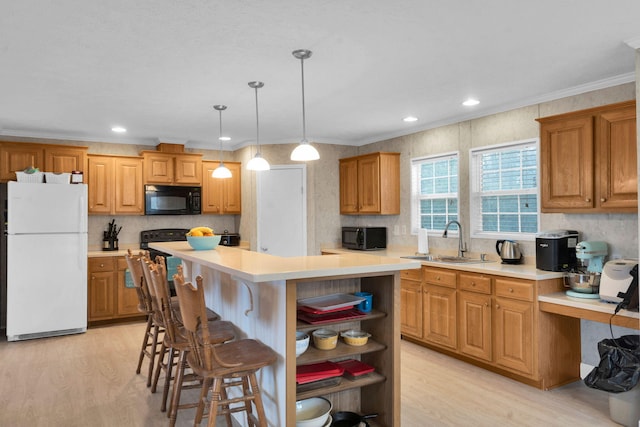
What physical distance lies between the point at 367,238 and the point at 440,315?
166 centimetres

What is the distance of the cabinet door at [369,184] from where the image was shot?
18.5ft

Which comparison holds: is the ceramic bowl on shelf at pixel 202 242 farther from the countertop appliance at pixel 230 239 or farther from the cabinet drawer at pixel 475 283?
the countertop appliance at pixel 230 239

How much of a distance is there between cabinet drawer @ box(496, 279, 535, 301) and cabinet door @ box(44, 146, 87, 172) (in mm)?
4951

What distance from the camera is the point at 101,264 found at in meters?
5.50

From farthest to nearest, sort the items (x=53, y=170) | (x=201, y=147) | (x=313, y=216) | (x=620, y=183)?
(x=201, y=147), (x=313, y=216), (x=53, y=170), (x=620, y=183)

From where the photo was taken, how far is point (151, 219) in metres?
6.37

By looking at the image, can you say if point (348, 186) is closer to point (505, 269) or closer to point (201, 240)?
point (505, 269)

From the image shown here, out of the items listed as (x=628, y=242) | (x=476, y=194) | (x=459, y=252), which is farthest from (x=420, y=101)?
(x=628, y=242)

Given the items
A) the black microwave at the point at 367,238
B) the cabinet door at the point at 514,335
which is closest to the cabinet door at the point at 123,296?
the black microwave at the point at 367,238

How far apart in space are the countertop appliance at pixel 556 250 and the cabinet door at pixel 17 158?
18.0 ft

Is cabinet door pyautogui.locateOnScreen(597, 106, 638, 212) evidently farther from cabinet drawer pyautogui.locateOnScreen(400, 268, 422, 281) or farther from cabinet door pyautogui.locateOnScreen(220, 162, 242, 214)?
cabinet door pyautogui.locateOnScreen(220, 162, 242, 214)

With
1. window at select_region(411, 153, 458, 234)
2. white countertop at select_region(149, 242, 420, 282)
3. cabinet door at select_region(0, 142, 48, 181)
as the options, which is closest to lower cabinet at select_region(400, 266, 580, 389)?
window at select_region(411, 153, 458, 234)

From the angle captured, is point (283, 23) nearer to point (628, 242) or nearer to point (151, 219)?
point (628, 242)

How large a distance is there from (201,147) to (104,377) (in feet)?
12.1
